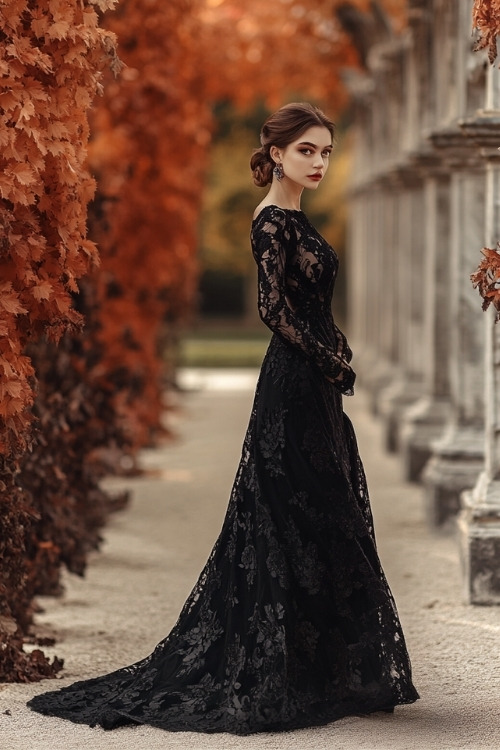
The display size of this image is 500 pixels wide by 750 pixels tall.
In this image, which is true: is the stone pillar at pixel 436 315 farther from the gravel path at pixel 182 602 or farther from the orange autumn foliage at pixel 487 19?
the orange autumn foliage at pixel 487 19

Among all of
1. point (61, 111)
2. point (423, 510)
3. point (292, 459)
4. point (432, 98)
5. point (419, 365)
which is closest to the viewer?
point (292, 459)

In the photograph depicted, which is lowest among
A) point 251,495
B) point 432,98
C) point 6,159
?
point 251,495

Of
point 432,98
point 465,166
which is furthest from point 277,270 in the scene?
point 432,98

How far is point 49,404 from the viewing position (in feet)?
27.7

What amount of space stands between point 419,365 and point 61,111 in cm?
855

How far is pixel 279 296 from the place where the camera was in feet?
18.6

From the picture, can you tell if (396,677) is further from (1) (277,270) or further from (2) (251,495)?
(1) (277,270)

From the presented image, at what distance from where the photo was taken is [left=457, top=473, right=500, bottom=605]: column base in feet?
26.0

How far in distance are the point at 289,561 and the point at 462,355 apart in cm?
440

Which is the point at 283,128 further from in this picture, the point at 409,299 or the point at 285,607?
the point at 409,299

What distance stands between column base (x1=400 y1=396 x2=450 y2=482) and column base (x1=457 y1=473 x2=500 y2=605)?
409 cm

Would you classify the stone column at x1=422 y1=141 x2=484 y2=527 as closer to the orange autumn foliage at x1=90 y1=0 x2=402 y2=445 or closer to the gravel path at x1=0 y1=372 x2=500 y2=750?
the gravel path at x1=0 y1=372 x2=500 y2=750

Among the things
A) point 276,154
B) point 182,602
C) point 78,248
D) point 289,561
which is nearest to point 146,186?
point 182,602

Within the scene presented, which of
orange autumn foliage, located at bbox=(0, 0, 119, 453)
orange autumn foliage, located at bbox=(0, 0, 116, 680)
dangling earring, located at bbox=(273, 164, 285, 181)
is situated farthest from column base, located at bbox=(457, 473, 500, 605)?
dangling earring, located at bbox=(273, 164, 285, 181)
